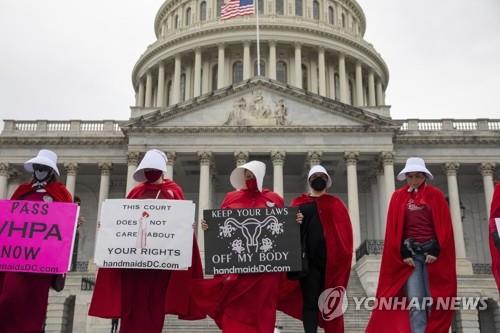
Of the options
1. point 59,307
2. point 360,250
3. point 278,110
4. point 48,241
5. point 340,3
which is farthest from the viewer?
point 340,3

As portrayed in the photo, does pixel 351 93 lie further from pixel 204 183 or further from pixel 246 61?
pixel 204 183

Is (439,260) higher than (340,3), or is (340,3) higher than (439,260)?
(340,3)

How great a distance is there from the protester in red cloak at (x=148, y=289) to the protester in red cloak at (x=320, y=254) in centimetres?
156

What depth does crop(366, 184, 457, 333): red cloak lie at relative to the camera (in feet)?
28.7

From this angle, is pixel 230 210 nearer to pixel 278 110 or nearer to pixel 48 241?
pixel 48 241

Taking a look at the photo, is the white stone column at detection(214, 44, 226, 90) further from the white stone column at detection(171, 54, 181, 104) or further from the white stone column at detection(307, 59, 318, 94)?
the white stone column at detection(307, 59, 318, 94)

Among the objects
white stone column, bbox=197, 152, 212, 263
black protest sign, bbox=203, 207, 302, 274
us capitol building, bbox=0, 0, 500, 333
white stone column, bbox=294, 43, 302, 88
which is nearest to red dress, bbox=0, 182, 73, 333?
black protest sign, bbox=203, 207, 302, 274

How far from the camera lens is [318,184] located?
954cm

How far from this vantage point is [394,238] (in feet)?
30.0

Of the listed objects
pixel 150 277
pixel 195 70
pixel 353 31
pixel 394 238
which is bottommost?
pixel 150 277

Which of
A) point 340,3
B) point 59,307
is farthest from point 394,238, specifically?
point 340,3

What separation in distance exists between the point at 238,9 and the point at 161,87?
1367cm

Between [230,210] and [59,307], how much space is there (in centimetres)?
2434

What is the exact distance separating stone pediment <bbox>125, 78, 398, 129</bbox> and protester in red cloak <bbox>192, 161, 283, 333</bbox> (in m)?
29.3
